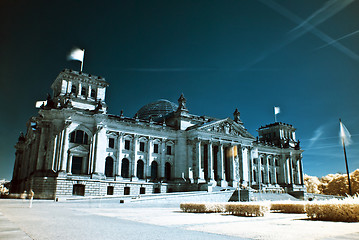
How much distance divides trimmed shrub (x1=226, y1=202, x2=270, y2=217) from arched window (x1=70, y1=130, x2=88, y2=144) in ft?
118

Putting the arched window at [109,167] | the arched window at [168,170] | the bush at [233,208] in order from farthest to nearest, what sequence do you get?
the arched window at [168,170], the arched window at [109,167], the bush at [233,208]

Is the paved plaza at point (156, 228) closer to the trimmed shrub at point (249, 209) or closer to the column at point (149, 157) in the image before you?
the trimmed shrub at point (249, 209)

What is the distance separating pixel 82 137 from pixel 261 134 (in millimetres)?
62108

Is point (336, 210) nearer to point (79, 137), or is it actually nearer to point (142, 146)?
point (79, 137)

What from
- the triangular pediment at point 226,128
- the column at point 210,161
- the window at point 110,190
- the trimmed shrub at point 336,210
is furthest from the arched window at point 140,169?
the trimmed shrub at point 336,210

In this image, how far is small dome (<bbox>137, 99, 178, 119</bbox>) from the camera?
75.2 meters

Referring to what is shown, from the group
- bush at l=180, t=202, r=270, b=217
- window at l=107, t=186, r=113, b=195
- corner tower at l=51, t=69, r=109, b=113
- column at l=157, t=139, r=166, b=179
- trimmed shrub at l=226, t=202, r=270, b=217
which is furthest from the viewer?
column at l=157, t=139, r=166, b=179

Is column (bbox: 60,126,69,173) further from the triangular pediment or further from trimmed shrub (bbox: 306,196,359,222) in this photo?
trimmed shrub (bbox: 306,196,359,222)

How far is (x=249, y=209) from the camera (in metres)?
21.8

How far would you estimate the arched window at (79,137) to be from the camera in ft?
166

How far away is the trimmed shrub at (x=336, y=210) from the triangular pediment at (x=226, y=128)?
4363cm

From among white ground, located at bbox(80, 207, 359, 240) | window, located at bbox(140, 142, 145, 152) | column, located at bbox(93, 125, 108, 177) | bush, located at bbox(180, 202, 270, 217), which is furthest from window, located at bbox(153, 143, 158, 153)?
white ground, located at bbox(80, 207, 359, 240)

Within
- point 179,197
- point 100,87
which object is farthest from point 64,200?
point 100,87

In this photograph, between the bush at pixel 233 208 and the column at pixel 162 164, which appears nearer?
the bush at pixel 233 208
